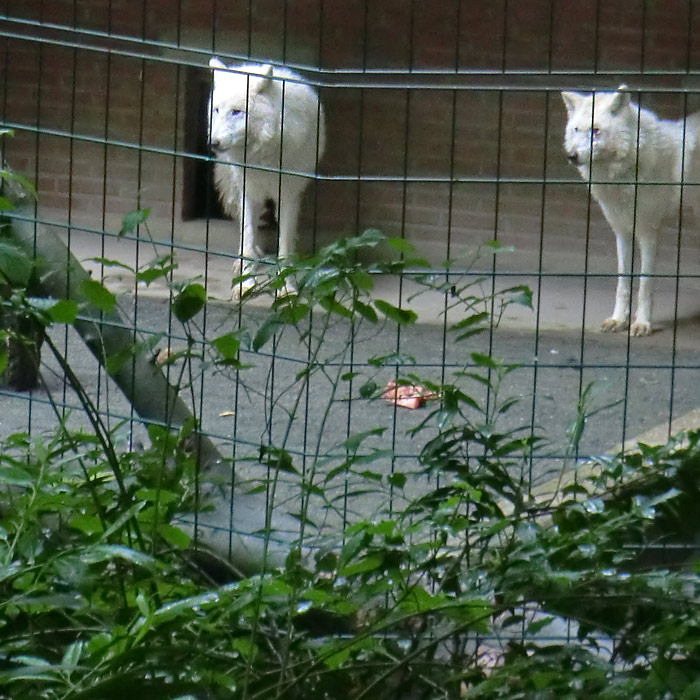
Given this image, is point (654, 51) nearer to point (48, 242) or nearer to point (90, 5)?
point (90, 5)

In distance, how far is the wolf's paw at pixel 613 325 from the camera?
698cm

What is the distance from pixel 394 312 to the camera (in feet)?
6.72

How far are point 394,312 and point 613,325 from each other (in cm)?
515

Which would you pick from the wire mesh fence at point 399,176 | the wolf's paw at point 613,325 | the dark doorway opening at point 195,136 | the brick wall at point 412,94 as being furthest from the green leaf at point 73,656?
the dark doorway opening at point 195,136

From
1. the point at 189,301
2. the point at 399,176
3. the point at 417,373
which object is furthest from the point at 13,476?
the point at 399,176

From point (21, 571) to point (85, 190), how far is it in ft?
24.5

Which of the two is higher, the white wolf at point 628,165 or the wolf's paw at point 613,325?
the white wolf at point 628,165

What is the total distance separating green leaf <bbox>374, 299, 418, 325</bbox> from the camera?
201 cm

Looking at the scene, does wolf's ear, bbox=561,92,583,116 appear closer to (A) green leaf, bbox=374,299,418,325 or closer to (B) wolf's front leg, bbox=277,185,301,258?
(B) wolf's front leg, bbox=277,185,301,258

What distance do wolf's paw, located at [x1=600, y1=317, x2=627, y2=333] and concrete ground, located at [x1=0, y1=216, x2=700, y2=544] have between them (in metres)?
0.09

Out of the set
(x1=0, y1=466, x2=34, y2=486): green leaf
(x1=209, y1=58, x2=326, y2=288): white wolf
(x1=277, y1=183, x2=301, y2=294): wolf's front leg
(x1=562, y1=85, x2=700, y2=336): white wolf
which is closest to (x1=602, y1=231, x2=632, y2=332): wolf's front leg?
(x1=562, y1=85, x2=700, y2=336): white wolf

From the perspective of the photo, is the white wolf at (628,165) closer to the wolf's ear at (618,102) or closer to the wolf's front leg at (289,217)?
the wolf's ear at (618,102)

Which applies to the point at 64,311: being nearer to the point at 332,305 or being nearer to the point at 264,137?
the point at 332,305

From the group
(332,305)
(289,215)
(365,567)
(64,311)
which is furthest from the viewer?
(289,215)
